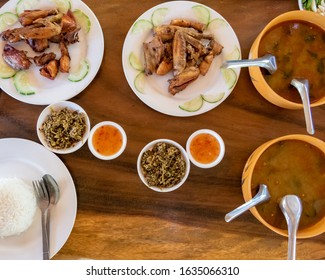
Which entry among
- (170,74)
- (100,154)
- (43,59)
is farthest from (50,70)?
(170,74)

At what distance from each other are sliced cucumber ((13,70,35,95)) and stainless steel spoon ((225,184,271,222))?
969 millimetres

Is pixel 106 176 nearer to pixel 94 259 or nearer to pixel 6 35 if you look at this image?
pixel 94 259

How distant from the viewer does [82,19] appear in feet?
5.71

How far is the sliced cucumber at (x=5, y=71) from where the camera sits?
1.68 metres

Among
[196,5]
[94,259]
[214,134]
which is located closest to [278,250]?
[214,134]

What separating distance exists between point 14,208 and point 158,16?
1.02 m

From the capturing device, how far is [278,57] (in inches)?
65.3

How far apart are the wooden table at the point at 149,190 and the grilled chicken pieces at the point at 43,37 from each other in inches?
5.8

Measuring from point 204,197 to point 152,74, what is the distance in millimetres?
588

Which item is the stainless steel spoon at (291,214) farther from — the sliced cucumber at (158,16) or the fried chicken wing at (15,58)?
the fried chicken wing at (15,58)

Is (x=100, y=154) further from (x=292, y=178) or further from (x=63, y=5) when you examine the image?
(x=292, y=178)

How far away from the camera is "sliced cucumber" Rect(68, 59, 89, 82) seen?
1.70 m

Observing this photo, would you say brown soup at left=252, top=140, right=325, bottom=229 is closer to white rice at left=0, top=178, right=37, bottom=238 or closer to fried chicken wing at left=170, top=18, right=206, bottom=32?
fried chicken wing at left=170, top=18, right=206, bottom=32
